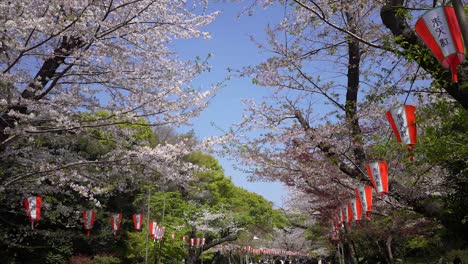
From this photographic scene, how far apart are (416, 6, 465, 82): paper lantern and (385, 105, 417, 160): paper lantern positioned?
2209 mm

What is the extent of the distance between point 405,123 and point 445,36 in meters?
2.41

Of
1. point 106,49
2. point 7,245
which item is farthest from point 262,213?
point 106,49

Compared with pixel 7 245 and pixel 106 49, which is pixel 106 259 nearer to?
pixel 7 245

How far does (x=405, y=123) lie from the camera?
6.05m

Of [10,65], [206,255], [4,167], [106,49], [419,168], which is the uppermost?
[106,49]

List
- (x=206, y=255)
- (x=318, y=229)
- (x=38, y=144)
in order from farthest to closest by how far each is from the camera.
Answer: (x=206, y=255), (x=318, y=229), (x=38, y=144)

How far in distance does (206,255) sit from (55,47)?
23.7 metres

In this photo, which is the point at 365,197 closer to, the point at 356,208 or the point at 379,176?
the point at 356,208

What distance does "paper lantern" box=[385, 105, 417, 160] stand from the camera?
5.97 m

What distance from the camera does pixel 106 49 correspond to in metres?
7.43

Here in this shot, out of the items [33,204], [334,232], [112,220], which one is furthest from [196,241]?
[33,204]

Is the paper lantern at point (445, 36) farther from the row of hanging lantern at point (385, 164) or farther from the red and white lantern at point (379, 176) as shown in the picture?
Answer: the red and white lantern at point (379, 176)

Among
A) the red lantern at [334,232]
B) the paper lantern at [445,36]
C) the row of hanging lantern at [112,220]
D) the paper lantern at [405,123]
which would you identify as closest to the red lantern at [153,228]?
the row of hanging lantern at [112,220]

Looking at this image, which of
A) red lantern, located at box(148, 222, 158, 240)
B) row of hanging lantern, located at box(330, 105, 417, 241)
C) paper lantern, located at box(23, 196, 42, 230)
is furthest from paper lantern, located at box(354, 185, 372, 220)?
red lantern, located at box(148, 222, 158, 240)
